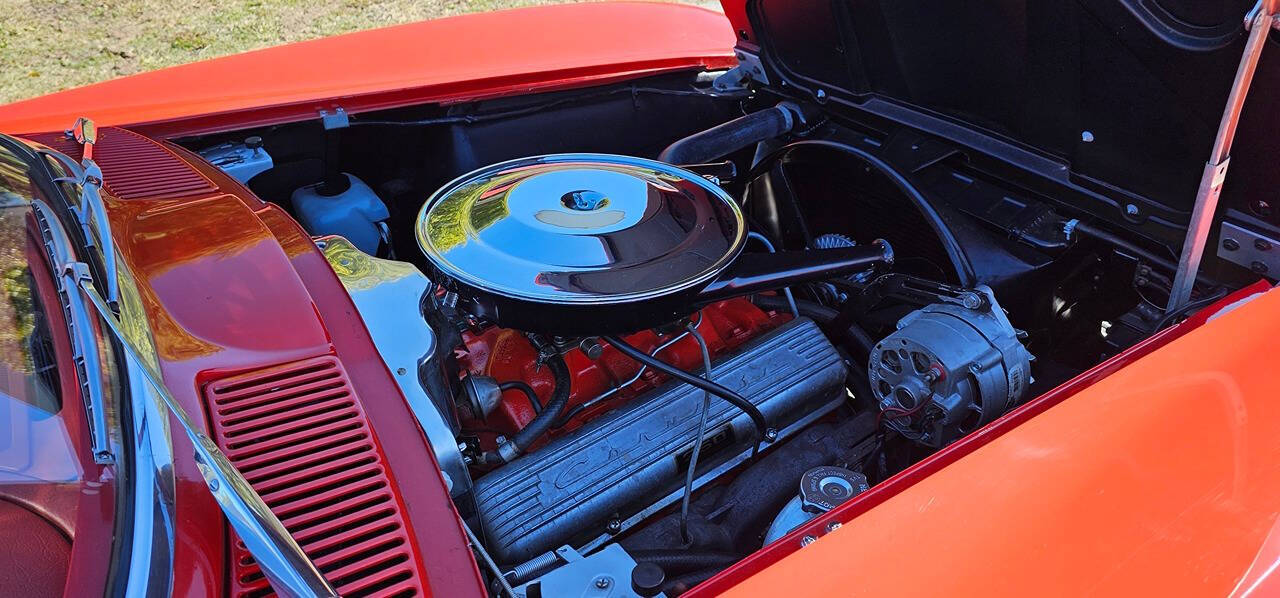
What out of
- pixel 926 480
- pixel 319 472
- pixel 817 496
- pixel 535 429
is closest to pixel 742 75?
pixel 535 429

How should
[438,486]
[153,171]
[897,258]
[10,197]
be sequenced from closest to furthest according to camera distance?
[438,486] < [10,197] < [153,171] < [897,258]

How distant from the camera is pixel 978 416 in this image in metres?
1.38

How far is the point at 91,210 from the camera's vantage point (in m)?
1.19

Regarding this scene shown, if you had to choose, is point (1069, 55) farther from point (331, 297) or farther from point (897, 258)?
point (331, 297)

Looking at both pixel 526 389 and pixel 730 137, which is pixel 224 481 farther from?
pixel 730 137

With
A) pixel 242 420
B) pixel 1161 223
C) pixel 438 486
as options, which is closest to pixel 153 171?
pixel 242 420

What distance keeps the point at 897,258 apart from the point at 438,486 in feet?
3.49

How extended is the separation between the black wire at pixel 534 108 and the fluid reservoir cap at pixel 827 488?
1.20 metres

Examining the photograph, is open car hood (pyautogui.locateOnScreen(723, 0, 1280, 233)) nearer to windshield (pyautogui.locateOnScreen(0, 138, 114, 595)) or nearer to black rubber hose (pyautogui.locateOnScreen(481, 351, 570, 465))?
black rubber hose (pyautogui.locateOnScreen(481, 351, 570, 465))

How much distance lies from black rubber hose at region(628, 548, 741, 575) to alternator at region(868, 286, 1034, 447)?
0.38 metres

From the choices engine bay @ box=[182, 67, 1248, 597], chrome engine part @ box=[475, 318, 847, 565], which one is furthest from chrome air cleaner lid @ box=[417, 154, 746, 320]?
chrome engine part @ box=[475, 318, 847, 565]

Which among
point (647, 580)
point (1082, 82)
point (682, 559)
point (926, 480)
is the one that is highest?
point (1082, 82)

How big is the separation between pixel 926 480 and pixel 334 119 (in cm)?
153

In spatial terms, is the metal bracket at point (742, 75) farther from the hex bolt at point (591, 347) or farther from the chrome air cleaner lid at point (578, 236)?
the hex bolt at point (591, 347)
